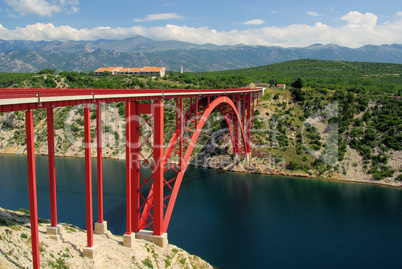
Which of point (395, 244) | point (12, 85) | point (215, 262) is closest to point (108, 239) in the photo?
point (215, 262)

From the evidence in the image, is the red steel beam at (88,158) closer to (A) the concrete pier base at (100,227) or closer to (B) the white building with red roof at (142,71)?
(A) the concrete pier base at (100,227)

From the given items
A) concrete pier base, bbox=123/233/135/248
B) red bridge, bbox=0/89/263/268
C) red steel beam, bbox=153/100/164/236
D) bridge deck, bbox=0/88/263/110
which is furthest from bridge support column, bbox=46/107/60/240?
red steel beam, bbox=153/100/164/236

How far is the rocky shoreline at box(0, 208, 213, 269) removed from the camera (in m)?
12.6

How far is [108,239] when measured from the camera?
646 inches

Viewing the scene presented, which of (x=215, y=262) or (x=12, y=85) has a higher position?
(x=12, y=85)

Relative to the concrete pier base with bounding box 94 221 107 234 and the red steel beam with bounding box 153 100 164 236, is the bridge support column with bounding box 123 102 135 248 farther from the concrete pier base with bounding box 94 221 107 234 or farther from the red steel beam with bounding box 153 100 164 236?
the red steel beam with bounding box 153 100 164 236

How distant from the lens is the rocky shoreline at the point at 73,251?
41.4 feet

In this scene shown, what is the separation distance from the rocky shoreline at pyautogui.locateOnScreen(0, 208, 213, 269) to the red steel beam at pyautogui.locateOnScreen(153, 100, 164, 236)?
3.87ft

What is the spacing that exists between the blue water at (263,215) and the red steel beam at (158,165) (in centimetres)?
469

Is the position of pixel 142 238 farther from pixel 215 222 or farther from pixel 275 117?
pixel 275 117

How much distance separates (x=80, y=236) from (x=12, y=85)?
61.5m

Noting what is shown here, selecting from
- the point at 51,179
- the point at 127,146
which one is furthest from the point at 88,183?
the point at 127,146

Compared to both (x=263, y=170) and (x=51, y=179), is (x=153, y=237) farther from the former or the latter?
(x=263, y=170)

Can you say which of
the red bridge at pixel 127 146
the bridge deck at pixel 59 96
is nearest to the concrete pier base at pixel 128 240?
the red bridge at pixel 127 146
